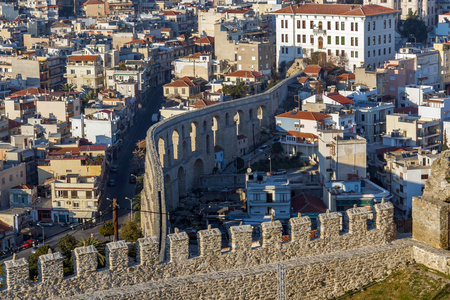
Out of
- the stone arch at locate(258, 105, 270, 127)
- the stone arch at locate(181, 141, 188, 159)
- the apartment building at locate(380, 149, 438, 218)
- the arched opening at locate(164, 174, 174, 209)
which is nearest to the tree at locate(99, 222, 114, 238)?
the arched opening at locate(164, 174, 174, 209)

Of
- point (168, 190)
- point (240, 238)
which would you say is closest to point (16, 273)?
point (240, 238)

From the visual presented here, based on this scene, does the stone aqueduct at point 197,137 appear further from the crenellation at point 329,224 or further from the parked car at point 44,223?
the crenellation at point 329,224

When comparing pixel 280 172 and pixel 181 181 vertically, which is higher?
pixel 280 172

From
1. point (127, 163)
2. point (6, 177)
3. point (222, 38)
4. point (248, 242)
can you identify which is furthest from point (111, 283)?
point (222, 38)

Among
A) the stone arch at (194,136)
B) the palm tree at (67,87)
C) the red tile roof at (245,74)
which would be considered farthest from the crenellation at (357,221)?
the palm tree at (67,87)

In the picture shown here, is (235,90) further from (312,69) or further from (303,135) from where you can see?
(303,135)
